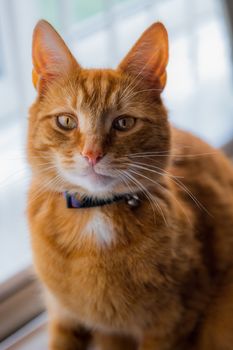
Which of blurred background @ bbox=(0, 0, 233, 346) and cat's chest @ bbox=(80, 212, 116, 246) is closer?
cat's chest @ bbox=(80, 212, 116, 246)

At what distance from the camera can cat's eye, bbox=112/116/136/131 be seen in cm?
107

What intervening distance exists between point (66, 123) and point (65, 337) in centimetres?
50

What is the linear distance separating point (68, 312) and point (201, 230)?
32 centimetres

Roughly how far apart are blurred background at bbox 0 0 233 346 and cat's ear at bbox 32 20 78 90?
144mm

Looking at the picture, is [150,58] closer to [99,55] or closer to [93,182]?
[93,182]

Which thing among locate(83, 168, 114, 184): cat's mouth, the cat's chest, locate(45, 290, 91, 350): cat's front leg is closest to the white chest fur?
the cat's chest

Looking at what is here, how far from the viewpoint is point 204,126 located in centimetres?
207

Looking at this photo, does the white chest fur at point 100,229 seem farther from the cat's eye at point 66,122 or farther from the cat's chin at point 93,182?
the cat's eye at point 66,122

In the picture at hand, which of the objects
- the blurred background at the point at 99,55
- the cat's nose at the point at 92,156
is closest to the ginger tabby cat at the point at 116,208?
the cat's nose at the point at 92,156

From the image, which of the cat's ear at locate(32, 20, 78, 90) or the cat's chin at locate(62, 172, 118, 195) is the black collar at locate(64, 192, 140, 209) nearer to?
the cat's chin at locate(62, 172, 118, 195)

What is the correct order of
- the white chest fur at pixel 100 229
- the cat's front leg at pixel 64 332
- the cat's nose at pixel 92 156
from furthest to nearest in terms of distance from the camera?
the cat's front leg at pixel 64 332
the white chest fur at pixel 100 229
the cat's nose at pixel 92 156

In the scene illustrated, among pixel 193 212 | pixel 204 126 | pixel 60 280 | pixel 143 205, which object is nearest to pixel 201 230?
pixel 193 212

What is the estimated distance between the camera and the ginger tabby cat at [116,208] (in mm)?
1054

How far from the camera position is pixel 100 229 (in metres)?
1.11
